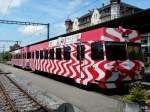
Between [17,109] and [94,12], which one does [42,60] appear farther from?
[94,12]

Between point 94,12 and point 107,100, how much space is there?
9205 cm

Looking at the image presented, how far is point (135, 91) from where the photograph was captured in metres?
9.79

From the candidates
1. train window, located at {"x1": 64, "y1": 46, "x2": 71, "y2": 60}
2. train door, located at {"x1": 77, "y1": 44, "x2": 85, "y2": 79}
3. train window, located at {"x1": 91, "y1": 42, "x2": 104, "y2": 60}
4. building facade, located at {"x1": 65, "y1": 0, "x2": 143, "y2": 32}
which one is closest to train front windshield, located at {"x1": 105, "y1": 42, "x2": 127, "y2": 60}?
train window, located at {"x1": 91, "y1": 42, "x2": 104, "y2": 60}

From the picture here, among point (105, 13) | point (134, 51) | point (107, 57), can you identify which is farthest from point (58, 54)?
point (105, 13)

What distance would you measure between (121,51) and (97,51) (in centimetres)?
113

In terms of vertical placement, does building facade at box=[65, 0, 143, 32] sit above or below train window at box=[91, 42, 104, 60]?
above

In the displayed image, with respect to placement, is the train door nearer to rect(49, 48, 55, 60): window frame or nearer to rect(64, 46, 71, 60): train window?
rect(64, 46, 71, 60): train window

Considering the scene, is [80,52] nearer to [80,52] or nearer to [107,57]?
[80,52]

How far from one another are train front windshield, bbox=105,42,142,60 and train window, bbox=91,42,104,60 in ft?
1.05

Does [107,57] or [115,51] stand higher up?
[115,51]

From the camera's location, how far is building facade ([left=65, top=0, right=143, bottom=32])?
91.1 m

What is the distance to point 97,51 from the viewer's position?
1548 centimetres

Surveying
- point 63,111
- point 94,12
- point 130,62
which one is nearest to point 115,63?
point 130,62

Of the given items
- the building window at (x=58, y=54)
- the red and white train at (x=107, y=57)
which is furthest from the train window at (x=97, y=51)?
the building window at (x=58, y=54)
